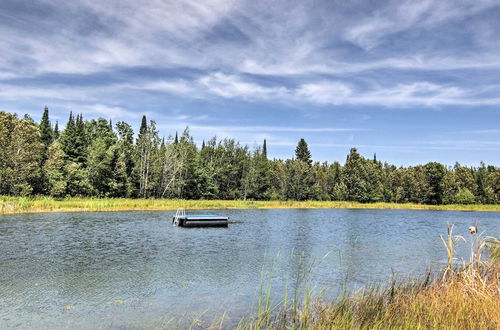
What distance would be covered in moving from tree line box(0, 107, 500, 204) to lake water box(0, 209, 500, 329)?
95.0 ft

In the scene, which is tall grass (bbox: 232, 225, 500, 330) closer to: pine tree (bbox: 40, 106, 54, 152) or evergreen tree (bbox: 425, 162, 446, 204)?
pine tree (bbox: 40, 106, 54, 152)

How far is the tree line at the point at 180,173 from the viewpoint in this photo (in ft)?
188

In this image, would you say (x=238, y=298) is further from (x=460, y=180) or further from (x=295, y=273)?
(x=460, y=180)

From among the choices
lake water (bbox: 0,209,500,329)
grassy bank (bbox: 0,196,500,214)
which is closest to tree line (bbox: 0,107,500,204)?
grassy bank (bbox: 0,196,500,214)

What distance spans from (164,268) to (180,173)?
62582mm

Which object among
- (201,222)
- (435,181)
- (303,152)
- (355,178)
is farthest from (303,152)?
(201,222)

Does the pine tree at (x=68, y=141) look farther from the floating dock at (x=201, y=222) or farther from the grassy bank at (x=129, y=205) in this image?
the floating dock at (x=201, y=222)

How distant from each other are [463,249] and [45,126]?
278ft

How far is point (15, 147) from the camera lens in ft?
175

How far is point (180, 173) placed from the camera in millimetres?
79250

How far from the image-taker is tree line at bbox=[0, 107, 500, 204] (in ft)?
188

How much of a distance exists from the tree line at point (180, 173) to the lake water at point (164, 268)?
2895cm

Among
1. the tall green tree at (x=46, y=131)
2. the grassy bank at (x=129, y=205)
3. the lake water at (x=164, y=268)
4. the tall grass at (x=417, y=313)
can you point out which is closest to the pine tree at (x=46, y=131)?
the tall green tree at (x=46, y=131)

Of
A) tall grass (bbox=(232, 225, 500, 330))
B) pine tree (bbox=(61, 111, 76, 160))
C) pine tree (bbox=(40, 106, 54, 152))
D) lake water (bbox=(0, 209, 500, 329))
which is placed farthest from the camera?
pine tree (bbox=(40, 106, 54, 152))
